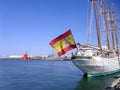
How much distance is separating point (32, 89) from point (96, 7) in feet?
101

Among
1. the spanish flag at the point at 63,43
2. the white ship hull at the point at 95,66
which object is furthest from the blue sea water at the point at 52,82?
the spanish flag at the point at 63,43

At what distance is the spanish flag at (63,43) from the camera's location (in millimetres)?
47531

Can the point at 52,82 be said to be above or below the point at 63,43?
below

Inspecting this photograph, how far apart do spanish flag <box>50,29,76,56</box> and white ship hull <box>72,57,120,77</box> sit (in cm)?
686

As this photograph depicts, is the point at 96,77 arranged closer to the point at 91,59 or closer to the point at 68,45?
the point at 91,59

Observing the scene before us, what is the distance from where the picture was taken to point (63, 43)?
48.9m

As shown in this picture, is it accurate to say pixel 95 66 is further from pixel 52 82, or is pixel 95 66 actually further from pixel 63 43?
pixel 63 43

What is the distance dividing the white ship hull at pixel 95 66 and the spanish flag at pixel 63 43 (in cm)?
686

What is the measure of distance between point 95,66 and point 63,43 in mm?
11665

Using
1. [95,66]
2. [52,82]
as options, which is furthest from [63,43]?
[95,66]

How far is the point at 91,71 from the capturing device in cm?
5731

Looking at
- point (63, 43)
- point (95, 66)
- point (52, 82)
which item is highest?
point (63, 43)

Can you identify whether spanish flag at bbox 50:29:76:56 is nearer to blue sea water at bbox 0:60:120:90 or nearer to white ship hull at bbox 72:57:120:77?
blue sea water at bbox 0:60:120:90

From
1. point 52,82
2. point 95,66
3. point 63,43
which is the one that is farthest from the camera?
point 95,66
